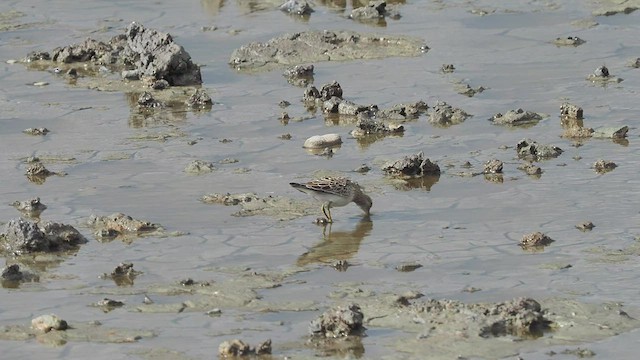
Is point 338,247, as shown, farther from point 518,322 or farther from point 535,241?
point 518,322

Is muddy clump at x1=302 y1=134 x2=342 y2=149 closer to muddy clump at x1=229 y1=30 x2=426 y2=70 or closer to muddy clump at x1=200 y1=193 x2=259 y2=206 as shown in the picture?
muddy clump at x1=200 y1=193 x2=259 y2=206

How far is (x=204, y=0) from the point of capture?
72.7 ft

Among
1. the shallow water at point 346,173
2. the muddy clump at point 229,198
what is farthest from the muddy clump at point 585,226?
the muddy clump at point 229,198

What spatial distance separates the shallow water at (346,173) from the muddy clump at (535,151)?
11cm

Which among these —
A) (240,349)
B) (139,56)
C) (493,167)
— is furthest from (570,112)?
(240,349)

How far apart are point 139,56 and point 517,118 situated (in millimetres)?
5120

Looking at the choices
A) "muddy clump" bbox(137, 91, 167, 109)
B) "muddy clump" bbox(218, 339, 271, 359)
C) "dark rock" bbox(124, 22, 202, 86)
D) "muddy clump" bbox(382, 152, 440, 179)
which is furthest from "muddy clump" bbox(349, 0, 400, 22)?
"muddy clump" bbox(218, 339, 271, 359)

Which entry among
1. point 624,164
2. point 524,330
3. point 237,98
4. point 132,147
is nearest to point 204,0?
point 237,98

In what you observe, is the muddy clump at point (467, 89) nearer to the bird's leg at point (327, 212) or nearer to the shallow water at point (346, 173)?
the shallow water at point (346, 173)

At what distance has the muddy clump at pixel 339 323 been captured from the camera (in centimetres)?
898

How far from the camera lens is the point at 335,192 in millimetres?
11820

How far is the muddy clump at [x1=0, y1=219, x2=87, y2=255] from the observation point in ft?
36.0

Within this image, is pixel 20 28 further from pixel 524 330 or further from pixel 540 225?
pixel 524 330

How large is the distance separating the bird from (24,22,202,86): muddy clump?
5526mm
